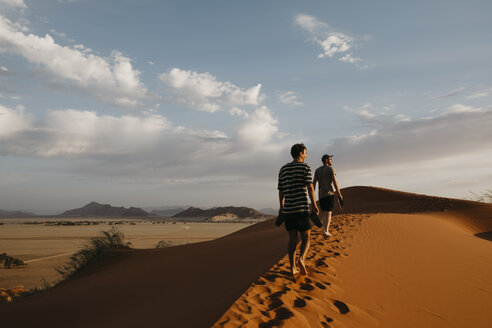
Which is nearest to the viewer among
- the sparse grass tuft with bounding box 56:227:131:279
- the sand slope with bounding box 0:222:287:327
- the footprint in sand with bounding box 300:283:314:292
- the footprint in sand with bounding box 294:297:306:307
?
the footprint in sand with bounding box 294:297:306:307

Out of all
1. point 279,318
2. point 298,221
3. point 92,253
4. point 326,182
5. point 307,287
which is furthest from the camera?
point 92,253

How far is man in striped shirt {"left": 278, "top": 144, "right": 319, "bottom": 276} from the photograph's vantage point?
4355mm

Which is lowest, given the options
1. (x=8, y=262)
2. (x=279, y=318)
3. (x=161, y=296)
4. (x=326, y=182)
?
(x=8, y=262)

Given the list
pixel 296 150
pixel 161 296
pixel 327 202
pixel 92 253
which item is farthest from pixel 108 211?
pixel 296 150

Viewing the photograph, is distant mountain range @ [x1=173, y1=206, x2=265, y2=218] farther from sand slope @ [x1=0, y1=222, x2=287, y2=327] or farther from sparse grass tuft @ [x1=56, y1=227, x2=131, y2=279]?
sand slope @ [x1=0, y1=222, x2=287, y2=327]

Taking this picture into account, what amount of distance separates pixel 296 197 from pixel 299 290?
3.97 ft

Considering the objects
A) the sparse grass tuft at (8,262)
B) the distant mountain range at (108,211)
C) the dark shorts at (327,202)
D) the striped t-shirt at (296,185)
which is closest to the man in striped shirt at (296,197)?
the striped t-shirt at (296,185)

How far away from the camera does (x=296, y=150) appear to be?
14.9ft

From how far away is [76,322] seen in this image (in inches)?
186

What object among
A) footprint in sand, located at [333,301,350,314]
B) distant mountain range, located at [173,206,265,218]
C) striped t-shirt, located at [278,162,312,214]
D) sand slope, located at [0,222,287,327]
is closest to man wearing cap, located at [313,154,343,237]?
sand slope, located at [0,222,287,327]

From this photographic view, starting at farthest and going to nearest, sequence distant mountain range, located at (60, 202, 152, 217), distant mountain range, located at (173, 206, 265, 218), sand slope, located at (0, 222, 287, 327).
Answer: distant mountain range, located at (60, 202, 152, 217), distant mountain range, located at (173, 206, 265, 218), sand slope, located at (0, 222, 287, 327)

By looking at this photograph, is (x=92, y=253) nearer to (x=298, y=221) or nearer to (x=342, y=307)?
(x=298, y=221)

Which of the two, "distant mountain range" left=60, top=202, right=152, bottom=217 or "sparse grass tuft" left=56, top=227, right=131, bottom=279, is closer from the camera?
"sparse grass tuft" left=56, top=227, right=131, bottom=279

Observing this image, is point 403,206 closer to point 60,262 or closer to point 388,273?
point 388,273
